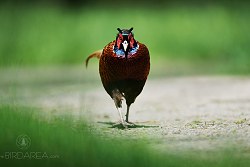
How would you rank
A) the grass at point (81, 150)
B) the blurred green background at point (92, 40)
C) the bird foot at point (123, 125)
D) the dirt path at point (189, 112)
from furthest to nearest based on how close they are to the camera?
the blurred green background at point (92, 40) → the bird foot at point (123, 125) → the dirt path at point (189, 112) → the grass at point (81, 150)

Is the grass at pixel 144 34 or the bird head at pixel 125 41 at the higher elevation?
the grass at pixel 144 34

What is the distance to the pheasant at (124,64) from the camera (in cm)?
636

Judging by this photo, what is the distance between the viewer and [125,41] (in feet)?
20.8

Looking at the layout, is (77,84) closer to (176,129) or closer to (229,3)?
(176,129)

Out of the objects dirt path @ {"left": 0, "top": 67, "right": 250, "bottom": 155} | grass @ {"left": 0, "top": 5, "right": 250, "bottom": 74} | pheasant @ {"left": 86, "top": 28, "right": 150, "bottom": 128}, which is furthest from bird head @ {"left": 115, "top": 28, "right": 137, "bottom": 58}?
grass @ {"left": 0, "top": 5, "right": 250, "bottom": 74}

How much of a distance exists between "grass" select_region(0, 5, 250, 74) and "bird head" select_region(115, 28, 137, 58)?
261 inches

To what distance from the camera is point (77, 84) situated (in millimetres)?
11883

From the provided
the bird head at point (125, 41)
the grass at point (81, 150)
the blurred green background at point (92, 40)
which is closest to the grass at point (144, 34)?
the blurred green background at point (92, 40)

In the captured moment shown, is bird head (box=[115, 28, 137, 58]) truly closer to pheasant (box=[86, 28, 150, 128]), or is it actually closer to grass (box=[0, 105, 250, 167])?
pheasant (box=[86, 28, 150, 128])

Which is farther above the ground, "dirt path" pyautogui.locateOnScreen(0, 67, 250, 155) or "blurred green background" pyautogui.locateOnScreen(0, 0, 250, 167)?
"blurred green background" pyautogui.locateOnScreen(0, 0, 250, 167)

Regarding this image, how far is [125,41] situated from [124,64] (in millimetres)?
186

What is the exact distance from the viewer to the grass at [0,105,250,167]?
16.0ft

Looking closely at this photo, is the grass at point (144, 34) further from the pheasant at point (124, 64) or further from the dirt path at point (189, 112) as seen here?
the pheasant at point (124, 64)

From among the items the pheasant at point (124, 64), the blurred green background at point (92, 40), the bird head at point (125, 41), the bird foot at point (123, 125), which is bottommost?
the bird foot at point (123, 125)
